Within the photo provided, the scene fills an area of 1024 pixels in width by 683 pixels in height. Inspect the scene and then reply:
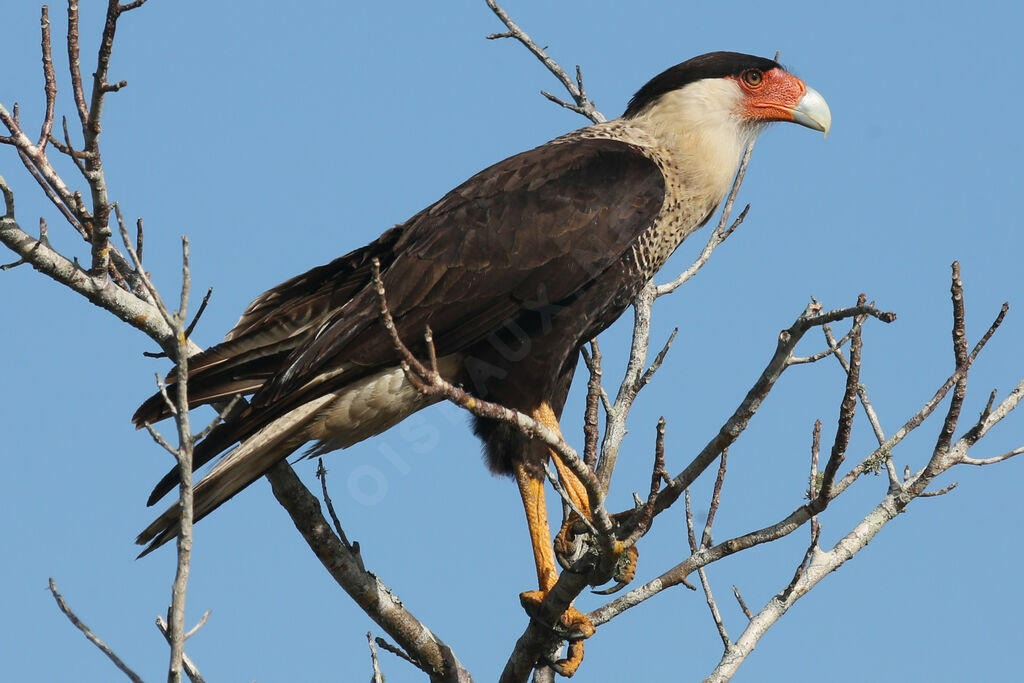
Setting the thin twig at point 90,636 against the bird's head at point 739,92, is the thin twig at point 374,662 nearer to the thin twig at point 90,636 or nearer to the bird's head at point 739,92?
the thin twig at point 90,636

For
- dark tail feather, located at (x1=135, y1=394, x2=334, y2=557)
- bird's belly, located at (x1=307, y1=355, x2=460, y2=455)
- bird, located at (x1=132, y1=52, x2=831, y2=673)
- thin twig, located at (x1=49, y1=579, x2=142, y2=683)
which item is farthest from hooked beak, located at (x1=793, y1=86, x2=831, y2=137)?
thin twig, located at (x1=49, y1=579, x2=142, y2=683)

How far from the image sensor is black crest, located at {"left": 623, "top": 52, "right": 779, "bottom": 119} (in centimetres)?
486

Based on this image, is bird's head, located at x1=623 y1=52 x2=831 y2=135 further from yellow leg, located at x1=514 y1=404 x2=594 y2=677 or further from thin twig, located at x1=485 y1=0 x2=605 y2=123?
yellow leg, located at x1=514 y1=404 x2=594 y2=677

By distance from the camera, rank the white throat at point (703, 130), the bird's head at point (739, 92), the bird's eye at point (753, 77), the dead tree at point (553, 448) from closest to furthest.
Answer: the dead tree at point (553, 448), the white throat at point (703, 130), the bird's head at point (739, 92), the bird's eye at point (753, 77)

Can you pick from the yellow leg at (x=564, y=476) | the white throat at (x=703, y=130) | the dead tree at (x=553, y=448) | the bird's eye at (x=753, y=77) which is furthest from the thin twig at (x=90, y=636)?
the bird's eye at (x=753, y=77)

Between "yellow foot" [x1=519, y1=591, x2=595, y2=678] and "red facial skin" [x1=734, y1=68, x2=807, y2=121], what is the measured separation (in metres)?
2.39

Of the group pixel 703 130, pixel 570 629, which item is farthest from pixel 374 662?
pixel 703 130

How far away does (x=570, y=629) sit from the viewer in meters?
3.76

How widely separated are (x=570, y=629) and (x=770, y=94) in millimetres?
2611

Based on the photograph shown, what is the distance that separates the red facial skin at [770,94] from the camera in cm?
489

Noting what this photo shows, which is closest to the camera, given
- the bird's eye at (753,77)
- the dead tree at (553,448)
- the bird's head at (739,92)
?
the dead tree at (553,448)

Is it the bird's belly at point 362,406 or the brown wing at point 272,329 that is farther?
the bird's belly at point 362,406

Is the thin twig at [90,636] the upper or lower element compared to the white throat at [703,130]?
lower

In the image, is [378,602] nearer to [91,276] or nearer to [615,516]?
[615,516]
